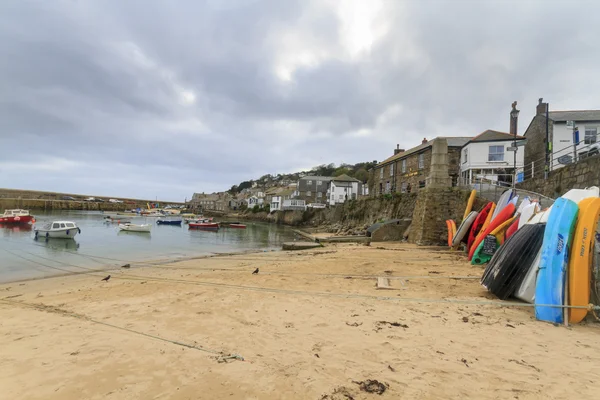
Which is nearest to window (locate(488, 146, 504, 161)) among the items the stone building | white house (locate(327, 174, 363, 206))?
the stone building

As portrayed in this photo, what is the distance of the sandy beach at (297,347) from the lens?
10.3 feet

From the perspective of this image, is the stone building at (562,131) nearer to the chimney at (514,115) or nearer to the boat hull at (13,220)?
the chimney at (514,115)

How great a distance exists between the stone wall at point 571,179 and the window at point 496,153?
12573 millimetres

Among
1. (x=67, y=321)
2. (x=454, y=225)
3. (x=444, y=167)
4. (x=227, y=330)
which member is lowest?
(x=67, y=321)

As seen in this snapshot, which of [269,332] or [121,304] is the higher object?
[269,332]

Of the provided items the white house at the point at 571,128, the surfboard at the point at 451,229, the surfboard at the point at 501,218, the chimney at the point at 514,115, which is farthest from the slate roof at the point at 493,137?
the surfboard at the point at 501,218

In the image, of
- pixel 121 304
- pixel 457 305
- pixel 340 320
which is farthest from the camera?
pixel 121 304

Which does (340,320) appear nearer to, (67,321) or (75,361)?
(75,361)

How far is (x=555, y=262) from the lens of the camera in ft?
16.6

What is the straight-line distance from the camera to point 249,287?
26.1 feet

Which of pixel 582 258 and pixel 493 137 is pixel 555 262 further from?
pixel 493 137

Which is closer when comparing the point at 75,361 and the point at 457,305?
the point at 75,361

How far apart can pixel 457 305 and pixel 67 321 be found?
745cm

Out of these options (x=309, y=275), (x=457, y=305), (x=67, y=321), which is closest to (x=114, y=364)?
(x=67, y=321)
